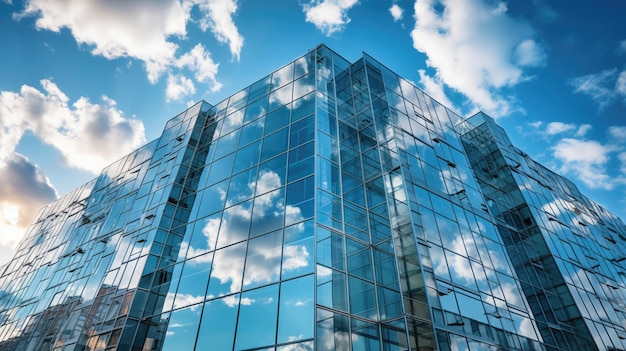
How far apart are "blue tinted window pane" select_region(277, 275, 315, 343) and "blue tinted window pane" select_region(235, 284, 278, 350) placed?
31 cm

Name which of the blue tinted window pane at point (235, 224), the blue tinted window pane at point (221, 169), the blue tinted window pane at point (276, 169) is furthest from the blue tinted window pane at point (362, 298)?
the blue tinted window pane at point (221, 169)

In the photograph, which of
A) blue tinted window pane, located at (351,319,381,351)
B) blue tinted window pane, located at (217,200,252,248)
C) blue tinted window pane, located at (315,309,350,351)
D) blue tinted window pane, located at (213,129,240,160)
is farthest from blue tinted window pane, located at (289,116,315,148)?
blue tinted window pane, located at (351,319,381,351)

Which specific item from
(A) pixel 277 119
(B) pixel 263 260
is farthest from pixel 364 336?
(A) pixel 277 119

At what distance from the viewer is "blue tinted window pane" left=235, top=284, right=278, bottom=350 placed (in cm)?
1346

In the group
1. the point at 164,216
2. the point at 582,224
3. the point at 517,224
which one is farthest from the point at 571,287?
the point at 164,216

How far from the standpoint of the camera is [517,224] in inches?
998

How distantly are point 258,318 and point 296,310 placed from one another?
1.62m

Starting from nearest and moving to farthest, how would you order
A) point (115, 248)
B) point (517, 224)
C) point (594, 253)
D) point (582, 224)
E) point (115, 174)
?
point (115, 248)
point (517, 224)
point (594, 253)
point (582, 224)
point (115, 174)

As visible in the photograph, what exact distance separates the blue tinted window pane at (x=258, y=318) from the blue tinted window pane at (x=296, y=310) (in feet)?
1.02

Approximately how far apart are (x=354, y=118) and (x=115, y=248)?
16.3 metres

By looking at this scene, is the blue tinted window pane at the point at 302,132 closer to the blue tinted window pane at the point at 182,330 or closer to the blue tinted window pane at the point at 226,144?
the blue tinted window pane at the point at 226,144

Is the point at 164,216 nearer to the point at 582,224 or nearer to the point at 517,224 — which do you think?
the point at 517,224

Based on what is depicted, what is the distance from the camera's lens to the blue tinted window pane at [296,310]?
505 inches

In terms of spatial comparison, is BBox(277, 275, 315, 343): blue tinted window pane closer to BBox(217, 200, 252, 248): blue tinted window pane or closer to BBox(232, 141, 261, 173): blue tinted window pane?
BBox(217, 200, 252, 248): blue tinted window pane
